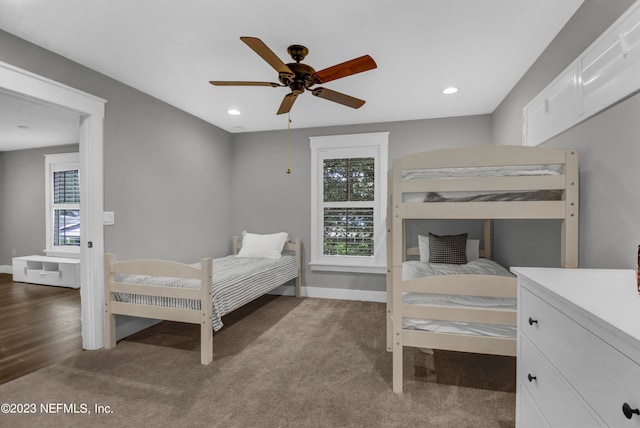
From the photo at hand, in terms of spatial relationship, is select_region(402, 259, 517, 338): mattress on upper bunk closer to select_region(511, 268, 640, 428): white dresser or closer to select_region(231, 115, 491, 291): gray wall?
select_region(511, 268, 640, 428): white dresser

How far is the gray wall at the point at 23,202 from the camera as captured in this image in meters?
5.62

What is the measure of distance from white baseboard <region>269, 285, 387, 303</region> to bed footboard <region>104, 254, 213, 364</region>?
6.66 ft

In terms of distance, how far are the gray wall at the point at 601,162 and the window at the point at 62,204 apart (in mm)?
6739

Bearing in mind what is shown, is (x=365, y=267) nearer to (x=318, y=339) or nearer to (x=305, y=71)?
(x=318, y=339)

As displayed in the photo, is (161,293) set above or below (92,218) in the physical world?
below

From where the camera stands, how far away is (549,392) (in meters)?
1.08

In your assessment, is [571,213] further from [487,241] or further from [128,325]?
[128,325]

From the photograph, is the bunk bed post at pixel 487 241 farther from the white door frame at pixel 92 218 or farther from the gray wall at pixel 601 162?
the white door frame at pixel 92 218

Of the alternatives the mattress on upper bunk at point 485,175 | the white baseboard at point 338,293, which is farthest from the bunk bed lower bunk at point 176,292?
the mattress on upper bunk at point 485,175

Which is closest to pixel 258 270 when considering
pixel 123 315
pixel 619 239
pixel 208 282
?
pixel 208 282

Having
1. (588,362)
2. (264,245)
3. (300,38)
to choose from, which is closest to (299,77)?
(300,38)

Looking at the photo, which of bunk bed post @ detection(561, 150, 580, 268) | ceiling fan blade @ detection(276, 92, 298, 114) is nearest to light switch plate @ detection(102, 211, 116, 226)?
ceiling fan blade @ detection(276, 92, 298, 114)

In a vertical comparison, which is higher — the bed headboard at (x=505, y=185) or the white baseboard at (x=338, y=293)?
the bed headboard at (x=505, y=185)

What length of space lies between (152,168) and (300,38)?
204cm
